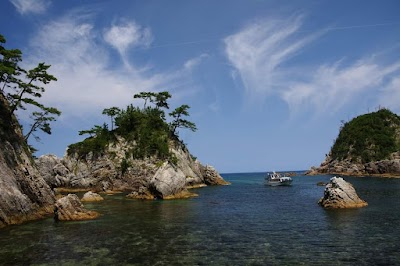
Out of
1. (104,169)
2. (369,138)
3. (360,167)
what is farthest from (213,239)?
(369,138)

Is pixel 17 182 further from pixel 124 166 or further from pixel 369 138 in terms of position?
pixel 369 138

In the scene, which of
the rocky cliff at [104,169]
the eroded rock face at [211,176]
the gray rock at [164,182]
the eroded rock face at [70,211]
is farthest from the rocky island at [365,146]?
the eroded rock face at [70,211]

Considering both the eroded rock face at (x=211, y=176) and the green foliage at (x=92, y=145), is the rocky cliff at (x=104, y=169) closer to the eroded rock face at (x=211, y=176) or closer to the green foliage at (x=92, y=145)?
the green foliage at (x=92, y=145)

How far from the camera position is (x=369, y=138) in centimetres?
14075

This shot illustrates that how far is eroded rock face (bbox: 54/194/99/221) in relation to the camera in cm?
3353

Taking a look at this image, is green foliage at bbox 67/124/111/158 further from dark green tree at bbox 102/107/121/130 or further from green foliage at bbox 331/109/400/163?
green foliage at bbox 331/109/400/163

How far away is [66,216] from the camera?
110 ft

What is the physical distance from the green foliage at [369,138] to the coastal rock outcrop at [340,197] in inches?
4178

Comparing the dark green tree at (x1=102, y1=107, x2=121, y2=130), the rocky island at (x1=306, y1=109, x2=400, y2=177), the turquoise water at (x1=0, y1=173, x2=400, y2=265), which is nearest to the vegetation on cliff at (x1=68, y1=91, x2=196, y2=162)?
the dark green tree at (x1=102, y1=107, x2=121, y2=130)

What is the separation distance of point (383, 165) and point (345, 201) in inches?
3508

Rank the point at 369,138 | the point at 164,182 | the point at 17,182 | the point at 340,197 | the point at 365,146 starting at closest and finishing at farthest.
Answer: the point at 17,182 < the point at 340,197 < the point at 164,182 < the point at 365,146 < the point at 369,138

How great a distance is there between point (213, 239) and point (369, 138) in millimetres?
138831

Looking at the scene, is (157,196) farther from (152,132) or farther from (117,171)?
(152,132)

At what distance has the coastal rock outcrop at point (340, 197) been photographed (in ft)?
127
